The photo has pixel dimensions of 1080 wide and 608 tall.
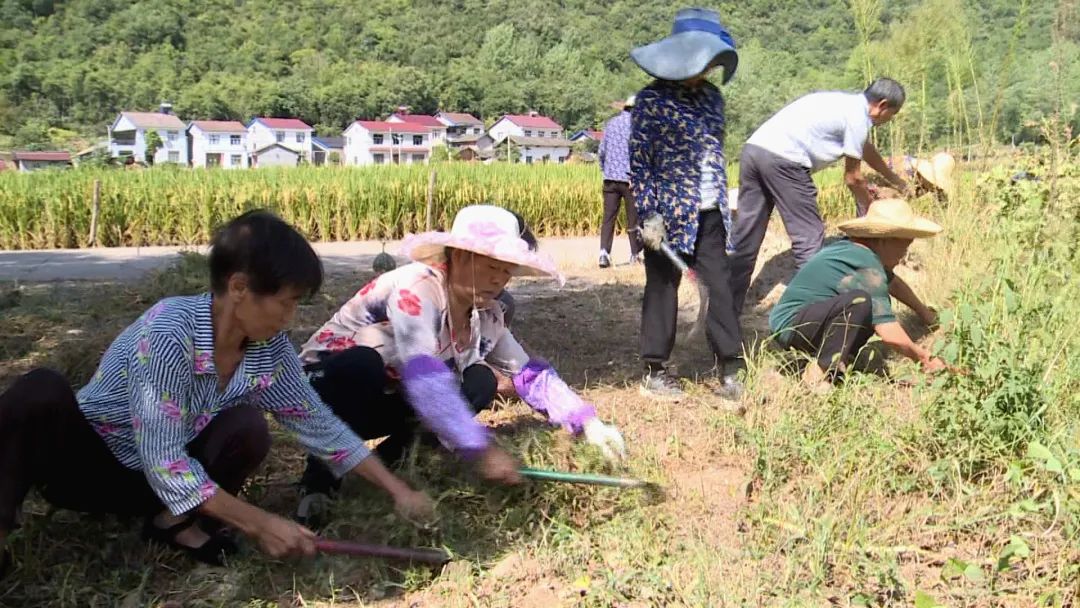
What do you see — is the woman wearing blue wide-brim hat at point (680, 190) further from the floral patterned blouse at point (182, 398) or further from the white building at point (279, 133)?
the white building at point (279, 133)

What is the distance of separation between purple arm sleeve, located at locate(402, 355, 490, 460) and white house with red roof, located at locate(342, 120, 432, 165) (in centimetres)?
6688

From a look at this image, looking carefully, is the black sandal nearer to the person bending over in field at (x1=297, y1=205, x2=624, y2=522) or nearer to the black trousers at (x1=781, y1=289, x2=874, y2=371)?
the person bending over in field at (x1=297, y1=205, x2=624, y2=522)

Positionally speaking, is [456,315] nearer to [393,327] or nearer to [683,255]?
[393,327]

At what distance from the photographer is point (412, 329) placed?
2375mm

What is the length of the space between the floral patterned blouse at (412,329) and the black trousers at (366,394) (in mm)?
63

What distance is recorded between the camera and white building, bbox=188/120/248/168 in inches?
2660

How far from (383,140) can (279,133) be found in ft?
27.4

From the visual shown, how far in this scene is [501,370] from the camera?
279 cm

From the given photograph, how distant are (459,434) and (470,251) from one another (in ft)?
1.60

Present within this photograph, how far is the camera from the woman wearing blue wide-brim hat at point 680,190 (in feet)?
11.6

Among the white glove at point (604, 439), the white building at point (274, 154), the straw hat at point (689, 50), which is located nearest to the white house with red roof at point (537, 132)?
the white building at point (274, 154)

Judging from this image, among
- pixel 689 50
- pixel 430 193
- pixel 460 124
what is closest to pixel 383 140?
pixel 460 124

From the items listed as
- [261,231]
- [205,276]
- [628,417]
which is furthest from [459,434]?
[205,276]

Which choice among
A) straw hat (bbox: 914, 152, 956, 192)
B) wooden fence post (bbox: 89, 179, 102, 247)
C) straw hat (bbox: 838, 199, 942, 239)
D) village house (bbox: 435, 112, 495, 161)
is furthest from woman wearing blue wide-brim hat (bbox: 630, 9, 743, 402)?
village house (bbox: 435, 112, 495, 161)
